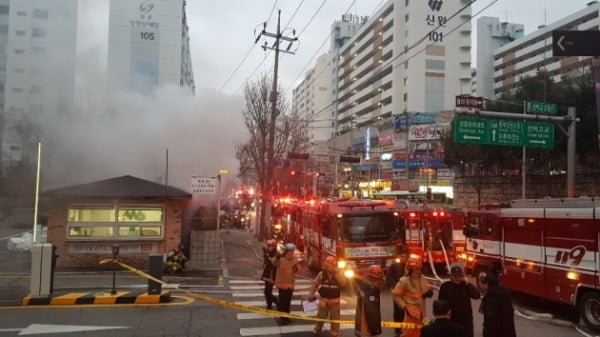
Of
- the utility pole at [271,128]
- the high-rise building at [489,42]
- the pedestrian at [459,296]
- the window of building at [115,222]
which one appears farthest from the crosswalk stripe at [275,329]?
the high-rise building at [489,42]

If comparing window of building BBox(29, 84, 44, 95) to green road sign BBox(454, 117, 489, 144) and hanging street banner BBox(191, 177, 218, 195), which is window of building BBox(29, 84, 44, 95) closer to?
hanging street banner BBox(191, 177, 218, 195)

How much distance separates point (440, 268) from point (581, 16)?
6487cm

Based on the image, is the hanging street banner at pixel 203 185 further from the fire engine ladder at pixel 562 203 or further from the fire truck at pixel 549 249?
the fire engine ladder at pixel 562 203

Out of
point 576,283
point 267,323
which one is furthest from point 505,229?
point 267,323

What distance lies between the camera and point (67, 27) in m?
17.5

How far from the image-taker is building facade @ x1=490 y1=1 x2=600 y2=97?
6694 centimetres

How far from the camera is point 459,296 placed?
627cm

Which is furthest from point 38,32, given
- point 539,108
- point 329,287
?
point 539,108

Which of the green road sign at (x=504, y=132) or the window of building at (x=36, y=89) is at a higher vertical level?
the window of building at (x=36, y=89)

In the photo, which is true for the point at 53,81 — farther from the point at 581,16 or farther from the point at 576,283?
the point at 581,16

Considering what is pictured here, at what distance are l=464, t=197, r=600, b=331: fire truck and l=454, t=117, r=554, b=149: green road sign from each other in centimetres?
638

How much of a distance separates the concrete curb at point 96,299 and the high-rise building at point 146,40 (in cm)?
1974

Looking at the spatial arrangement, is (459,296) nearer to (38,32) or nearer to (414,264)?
(414,264)

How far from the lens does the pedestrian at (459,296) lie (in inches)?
246
